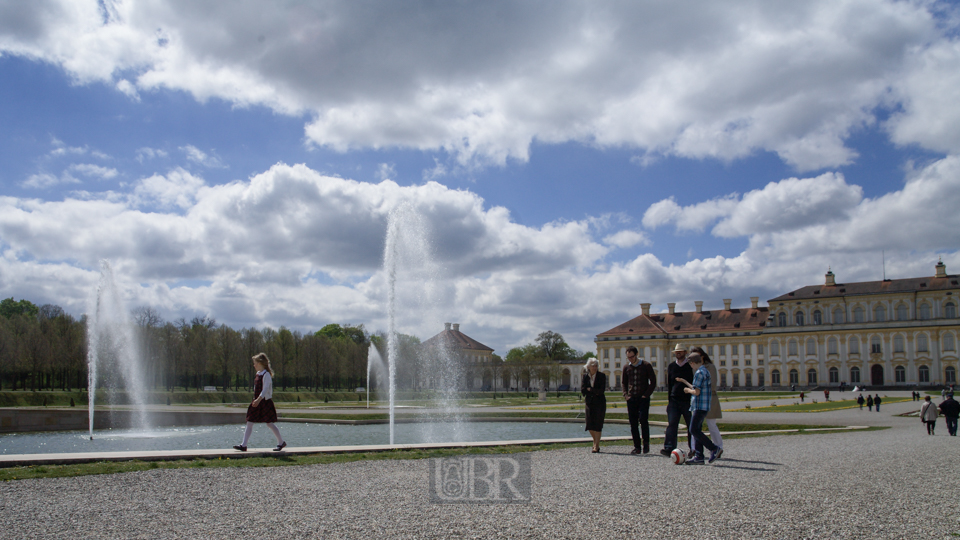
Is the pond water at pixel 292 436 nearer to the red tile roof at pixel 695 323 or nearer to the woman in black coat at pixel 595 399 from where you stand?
the woman in black coat at pixel 595 399

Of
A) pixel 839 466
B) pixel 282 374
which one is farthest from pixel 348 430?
pixel 282 374

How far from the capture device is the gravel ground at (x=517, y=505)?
575 cm

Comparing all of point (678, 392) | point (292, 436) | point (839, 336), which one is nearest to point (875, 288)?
point (839, 336)

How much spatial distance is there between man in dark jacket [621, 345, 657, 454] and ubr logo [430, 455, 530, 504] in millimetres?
2087

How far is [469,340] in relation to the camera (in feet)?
405

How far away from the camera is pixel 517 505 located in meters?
6.79

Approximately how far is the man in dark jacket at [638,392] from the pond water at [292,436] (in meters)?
7.06

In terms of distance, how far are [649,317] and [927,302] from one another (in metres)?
43.2

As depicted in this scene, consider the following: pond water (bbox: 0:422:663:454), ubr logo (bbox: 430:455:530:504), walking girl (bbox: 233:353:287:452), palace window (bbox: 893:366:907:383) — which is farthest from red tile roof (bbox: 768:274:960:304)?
walking girl (bbox: 233:353:287:452)

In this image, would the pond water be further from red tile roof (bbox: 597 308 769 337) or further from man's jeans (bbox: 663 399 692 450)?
red tile roof (bbox: 597 308 769 337)

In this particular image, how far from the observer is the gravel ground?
5.75 metres

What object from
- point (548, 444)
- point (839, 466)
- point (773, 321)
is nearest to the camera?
point (839, 466)

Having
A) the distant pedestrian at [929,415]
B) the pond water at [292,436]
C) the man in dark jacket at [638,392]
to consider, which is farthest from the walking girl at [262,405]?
the distant pedestrian at [929,415]

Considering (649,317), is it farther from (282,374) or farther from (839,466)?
(839,466)
